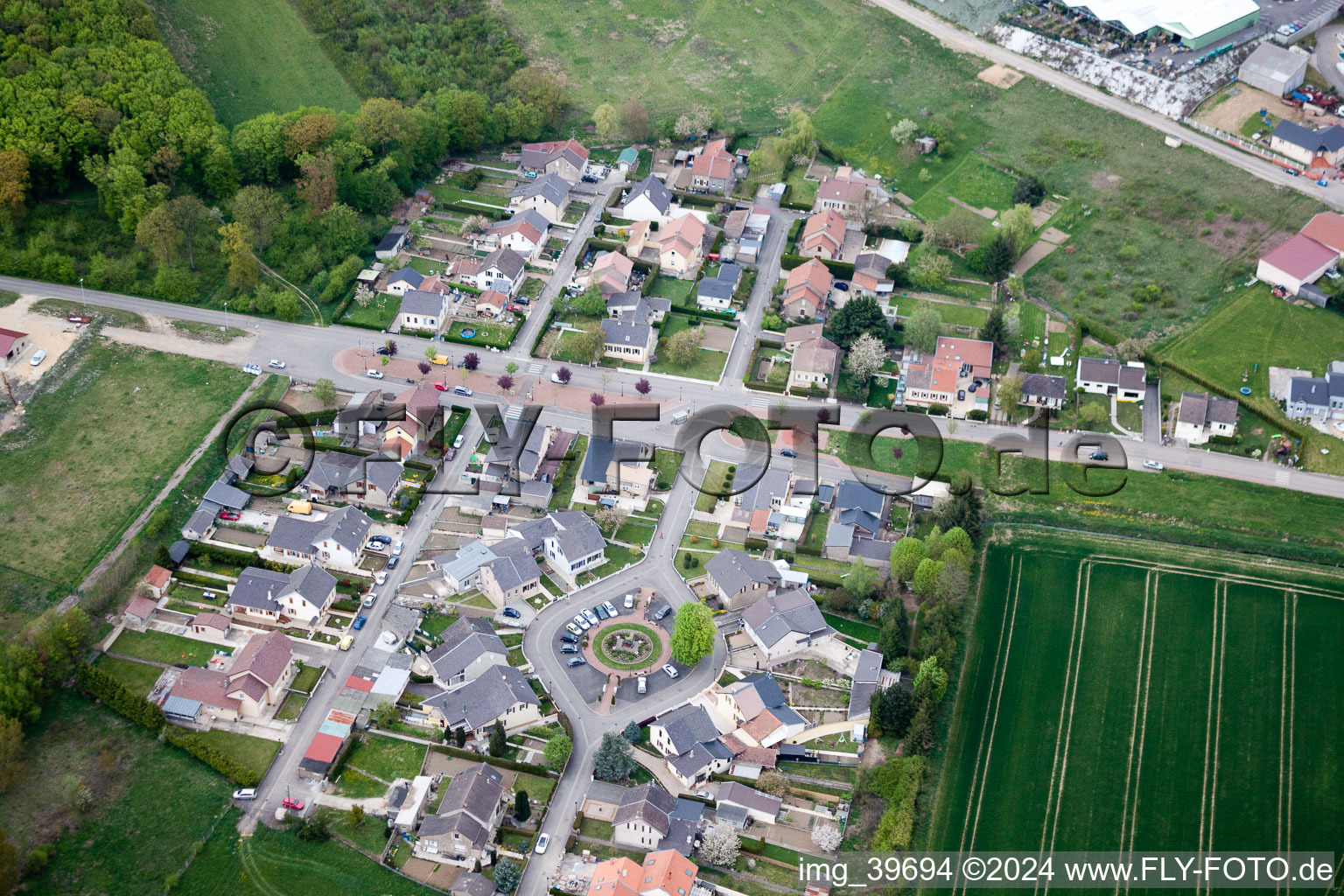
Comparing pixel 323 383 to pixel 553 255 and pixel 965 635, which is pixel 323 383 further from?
pixel 965 635

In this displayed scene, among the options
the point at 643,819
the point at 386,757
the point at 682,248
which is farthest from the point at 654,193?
the point at 643,819

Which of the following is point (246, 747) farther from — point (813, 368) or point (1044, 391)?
point (1044, 391)

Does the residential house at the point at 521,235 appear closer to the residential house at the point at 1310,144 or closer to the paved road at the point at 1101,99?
the paved road at the point at 1101,99

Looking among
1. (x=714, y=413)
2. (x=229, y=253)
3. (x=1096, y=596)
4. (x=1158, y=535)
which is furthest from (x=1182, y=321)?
(x=229, y=253)

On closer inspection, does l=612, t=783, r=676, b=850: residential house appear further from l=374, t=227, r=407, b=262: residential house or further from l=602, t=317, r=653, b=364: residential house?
l=374, t=227, r=407, b=262: residential house

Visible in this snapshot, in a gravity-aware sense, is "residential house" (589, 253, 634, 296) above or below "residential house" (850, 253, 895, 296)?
below

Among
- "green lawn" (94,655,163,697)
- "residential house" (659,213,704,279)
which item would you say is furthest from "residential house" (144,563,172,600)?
"residential house" (659,213,704,279)
